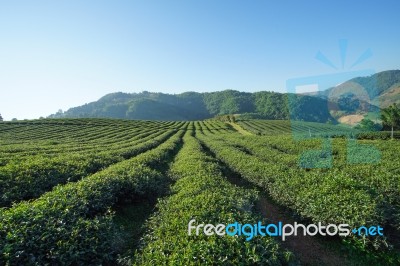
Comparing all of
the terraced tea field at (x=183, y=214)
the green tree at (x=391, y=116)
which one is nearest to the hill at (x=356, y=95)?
the terraced tea field at (x=183, y=214)

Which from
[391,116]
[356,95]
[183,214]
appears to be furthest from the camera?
[391,116]

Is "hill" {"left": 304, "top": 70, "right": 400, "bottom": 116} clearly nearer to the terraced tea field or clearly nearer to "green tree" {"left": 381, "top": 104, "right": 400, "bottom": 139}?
the terraced tea field

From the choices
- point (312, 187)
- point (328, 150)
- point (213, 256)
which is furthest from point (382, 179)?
point (328, 150)

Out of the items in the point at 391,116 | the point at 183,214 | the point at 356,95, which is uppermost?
the point at 356,95

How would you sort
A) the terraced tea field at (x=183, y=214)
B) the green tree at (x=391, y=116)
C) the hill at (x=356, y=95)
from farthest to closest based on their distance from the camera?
the green tree at (x=391, y=116)
the hill at (x=356, y=95)
the terraced tea field at (x=183, y=214)

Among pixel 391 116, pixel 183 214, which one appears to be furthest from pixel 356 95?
pixel 391 116

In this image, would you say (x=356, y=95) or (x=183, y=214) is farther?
(x=356, y=95)

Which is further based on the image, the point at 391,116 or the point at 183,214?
the point at 391,116

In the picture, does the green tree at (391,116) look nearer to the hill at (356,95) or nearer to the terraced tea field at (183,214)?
the terraced tea field at (183,214)

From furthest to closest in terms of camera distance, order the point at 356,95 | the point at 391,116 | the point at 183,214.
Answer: the point at 391,116
the point at 356,95
the point at 183,214

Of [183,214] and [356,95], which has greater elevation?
[356,95]

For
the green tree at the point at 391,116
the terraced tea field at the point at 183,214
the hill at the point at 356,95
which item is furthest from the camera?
the green tree at the point at 391,116

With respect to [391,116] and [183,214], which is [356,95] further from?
[391,116]

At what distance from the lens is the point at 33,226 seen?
7.93 m
